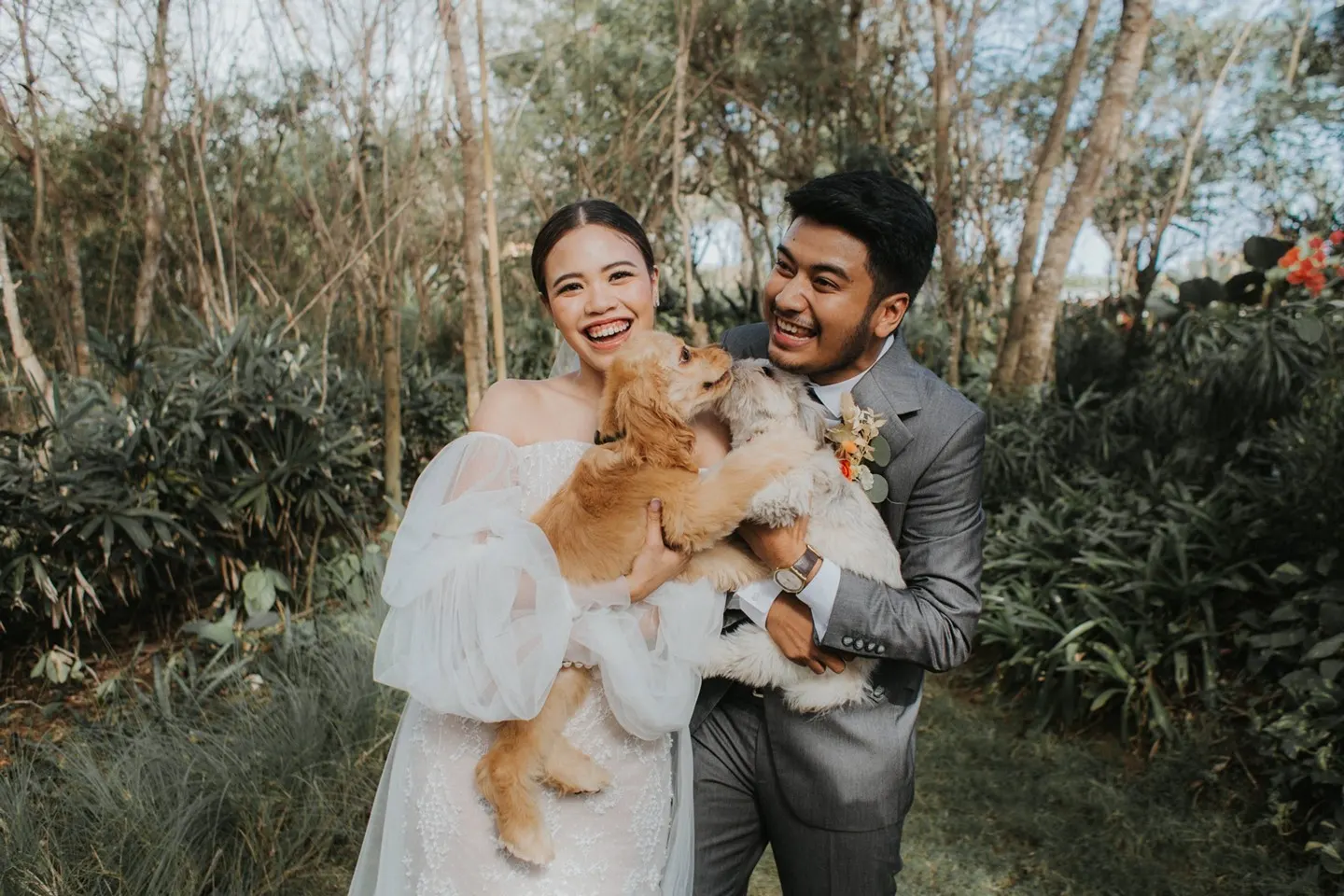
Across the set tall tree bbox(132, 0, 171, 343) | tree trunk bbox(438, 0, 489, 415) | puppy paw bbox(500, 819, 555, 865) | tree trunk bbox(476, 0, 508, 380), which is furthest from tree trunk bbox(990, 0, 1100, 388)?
puppy paw bbox(500, 819, 555, 865)

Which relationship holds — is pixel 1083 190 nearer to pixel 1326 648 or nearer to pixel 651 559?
pixel 1326 648

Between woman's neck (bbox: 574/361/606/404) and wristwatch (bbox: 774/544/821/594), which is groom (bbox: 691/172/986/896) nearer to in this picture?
wristwatch (bbox: 774/544/821/594)

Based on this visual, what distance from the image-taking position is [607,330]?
241 centimetres

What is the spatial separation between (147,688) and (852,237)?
5.38m

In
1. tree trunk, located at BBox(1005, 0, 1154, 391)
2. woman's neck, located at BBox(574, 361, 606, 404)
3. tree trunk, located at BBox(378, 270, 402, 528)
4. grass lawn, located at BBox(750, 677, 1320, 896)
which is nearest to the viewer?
woman's neck, located at BBox(574, 361, 606, 404)

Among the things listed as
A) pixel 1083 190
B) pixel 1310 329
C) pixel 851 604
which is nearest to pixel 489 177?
pixel 851 604

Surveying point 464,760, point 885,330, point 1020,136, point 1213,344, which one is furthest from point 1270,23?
point 464,760

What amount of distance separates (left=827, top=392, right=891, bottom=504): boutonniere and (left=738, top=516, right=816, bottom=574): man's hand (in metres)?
0.21

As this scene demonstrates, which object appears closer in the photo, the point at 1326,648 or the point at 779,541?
the point at 779,541

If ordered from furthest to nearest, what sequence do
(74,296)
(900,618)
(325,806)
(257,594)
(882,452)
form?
(74,296)
(257,594)
(325,806)
(882,452)
(900,618)

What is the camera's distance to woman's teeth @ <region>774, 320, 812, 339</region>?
2326 mm

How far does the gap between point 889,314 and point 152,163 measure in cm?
772

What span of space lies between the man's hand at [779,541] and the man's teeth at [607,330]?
2.10 feet

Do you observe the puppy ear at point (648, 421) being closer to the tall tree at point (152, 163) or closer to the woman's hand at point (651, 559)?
the woman's hand at point (651, 559)
